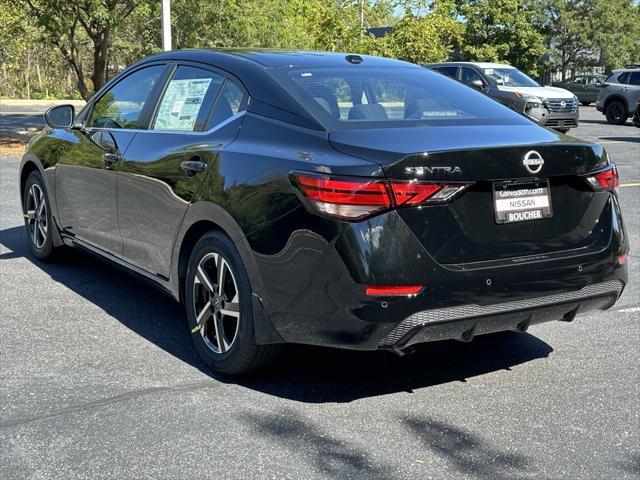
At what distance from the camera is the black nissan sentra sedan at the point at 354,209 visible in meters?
3.59

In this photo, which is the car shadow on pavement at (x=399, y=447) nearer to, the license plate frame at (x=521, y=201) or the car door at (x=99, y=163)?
the license plate frame at (x=521, y=201)

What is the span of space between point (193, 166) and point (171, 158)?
11.2 inches

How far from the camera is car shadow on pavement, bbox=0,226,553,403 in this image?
14.0 feet

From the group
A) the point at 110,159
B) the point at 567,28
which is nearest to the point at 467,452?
the point at 110,159

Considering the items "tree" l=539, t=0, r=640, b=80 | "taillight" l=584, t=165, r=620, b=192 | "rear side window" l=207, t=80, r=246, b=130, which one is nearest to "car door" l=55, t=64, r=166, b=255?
"rear side window" l=207, t=80, r=246, b=130

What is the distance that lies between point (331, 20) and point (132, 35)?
26.3 ft

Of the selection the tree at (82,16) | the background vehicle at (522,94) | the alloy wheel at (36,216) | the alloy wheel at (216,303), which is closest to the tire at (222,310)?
the alloy wheel at (216,303)

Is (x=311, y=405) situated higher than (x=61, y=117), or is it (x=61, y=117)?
(x=61, y=117)

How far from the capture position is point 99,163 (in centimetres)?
542

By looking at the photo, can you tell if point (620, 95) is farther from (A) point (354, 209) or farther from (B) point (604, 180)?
(A) point (354, 209)

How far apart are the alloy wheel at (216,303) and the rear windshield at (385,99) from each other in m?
0.92

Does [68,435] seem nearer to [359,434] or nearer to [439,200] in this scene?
[359,434]


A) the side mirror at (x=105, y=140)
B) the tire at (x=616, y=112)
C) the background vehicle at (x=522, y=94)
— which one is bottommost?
the tire at (x=616, y=112)

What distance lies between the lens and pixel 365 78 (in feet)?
15.2
